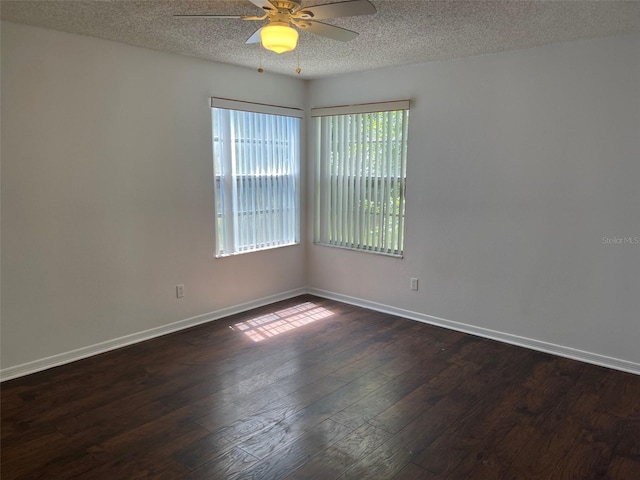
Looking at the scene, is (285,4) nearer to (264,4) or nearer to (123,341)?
(264,4)

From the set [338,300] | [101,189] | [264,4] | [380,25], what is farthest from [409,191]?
[101,189]

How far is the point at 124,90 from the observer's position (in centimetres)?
344

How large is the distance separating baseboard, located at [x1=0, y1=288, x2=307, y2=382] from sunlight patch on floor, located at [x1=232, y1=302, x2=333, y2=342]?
0.26m

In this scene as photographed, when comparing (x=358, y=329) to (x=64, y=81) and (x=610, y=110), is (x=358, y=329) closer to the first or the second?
(x=610, y=110)

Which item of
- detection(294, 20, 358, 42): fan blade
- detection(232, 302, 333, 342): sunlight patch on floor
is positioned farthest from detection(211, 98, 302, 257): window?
detection(294, 20, 358, 42): fan blade

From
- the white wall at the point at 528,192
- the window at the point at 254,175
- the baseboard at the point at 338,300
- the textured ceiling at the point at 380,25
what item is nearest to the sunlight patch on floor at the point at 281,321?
the baseboard at the point at 338,300

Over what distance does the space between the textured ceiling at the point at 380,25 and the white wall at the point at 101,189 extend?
0.82 ft

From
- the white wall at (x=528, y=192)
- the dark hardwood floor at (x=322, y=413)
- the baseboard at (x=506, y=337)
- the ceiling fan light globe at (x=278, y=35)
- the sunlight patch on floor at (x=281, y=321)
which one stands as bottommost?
the dark hardwood floor at (x=322, y=413)

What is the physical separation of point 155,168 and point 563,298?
3407mm

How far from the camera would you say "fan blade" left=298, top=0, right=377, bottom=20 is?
210 cm

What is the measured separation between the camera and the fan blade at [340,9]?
210 centimetres

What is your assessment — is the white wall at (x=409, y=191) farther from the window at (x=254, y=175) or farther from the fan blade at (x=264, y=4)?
the fan blade at (x=264, y=4)


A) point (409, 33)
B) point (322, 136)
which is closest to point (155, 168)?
point (322, 136)

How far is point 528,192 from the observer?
354 centimetres
